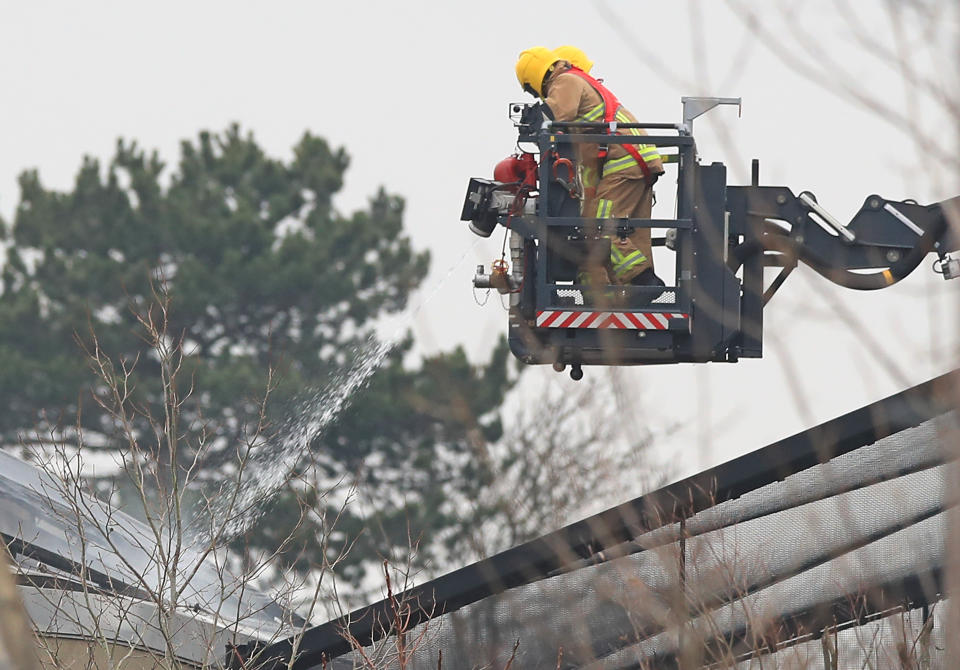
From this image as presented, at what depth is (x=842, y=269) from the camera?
384 inches

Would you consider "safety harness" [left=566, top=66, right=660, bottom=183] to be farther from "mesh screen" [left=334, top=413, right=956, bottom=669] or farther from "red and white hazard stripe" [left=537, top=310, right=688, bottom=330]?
"mesh screen" [left=334, top=413, right=956, bottom=669]

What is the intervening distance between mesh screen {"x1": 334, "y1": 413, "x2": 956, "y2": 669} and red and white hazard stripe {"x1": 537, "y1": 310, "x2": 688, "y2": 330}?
1914mm

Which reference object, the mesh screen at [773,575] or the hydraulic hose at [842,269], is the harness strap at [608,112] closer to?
the hydraulic hose at [842,269]

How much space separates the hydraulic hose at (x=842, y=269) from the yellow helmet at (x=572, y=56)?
1435mm

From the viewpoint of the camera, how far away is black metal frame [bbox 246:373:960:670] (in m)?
6.78

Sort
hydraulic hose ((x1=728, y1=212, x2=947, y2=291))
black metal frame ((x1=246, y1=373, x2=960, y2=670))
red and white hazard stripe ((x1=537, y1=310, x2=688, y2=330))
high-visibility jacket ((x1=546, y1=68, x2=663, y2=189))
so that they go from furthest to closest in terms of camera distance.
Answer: hydraulic hose ((x1=728, y1=212, x2=947, y2=291)), high-visibility jacket ((x1=546, y1=68, x2=663, y2=189)), red and white hazard stripe ((x1=537, y1=310, x2=688, y2=330)), black metal frame ((x1=246, y1=373, x2=960, y2=670))

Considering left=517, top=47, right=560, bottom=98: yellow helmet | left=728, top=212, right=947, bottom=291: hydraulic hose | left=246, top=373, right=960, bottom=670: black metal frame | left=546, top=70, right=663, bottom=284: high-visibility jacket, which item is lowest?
left=246, top=373, right=960, bottom=670: black metal frame

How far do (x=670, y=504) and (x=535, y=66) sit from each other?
346 centimetres

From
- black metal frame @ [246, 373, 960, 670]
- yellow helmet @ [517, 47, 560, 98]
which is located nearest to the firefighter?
yellow helmet @ [517, 47, 560, 98]

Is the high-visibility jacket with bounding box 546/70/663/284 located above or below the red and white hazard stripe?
above

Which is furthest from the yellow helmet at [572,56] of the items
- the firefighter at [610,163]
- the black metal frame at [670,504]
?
the black metal frame at [670,504]

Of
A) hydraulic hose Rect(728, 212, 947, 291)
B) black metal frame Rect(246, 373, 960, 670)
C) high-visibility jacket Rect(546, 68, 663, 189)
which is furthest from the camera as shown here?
hydraulic hose Rect(728, 212, 947, 291)

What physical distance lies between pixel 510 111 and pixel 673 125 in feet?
3.25

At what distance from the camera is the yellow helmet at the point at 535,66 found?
31.2ft
